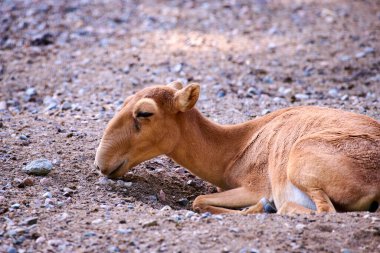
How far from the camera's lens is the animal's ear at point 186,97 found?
822 cm

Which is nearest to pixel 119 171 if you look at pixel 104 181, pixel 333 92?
pixel 104 181

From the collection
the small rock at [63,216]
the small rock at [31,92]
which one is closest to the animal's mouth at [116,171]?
the small rock at [63,216]

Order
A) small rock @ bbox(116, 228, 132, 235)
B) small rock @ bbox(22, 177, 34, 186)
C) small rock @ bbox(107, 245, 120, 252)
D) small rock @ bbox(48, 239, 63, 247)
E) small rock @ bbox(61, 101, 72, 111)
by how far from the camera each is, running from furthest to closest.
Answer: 1. small rock @ bbox(61, 101, 72, 111)
2. small rock @ bbox(22, 177, 34, 186)
3. small rock @ bbox(116, 228, 132, 235)
4. small rock @ bbox(48, 239, 63, 247)
5. small rock @ bbox(107, 245, 120, 252)

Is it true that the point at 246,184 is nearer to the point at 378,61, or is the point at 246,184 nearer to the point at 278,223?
the point at 278,223

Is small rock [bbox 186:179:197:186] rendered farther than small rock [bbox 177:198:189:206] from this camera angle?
Yes

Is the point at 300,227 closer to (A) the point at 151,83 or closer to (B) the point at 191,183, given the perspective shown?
(B) the point at 191,183

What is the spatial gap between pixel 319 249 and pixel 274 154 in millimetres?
2274

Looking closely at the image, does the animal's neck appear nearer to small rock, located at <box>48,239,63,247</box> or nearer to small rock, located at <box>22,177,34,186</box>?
small rock, located at <box>22,177,34,186</box>

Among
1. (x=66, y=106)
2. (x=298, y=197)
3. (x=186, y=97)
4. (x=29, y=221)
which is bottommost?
(x=298, y=197)

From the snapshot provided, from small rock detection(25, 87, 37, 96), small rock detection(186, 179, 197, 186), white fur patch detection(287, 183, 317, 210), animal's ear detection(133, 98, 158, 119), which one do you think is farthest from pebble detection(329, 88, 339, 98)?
small rock detection(25, 87, 37, 96)

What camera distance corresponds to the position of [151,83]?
13.0 m

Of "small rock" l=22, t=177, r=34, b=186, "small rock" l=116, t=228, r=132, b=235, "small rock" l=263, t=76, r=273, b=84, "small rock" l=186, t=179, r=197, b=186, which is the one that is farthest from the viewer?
"small rock" l=263, t=76, r=273, b=84

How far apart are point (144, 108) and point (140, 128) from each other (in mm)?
260

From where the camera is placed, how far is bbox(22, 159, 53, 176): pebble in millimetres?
8406
